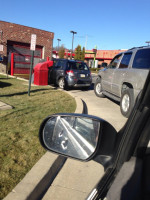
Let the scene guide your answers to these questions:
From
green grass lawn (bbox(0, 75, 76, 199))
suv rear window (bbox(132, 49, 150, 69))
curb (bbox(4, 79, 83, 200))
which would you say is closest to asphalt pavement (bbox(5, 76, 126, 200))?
curb (bbox(4, 79, 83, 200))

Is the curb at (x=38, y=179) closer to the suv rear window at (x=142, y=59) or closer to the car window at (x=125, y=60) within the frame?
the suv rear window at (x=142, y=59)

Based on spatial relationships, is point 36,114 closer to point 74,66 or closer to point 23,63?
point 74,66

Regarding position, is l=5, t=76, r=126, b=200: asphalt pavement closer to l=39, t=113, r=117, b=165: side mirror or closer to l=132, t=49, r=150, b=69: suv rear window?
l=39, t=113, r=117, b=165: side mirror

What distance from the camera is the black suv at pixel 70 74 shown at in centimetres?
994

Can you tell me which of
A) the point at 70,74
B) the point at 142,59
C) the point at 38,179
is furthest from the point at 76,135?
the point at 70,74

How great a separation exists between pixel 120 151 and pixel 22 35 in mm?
18734

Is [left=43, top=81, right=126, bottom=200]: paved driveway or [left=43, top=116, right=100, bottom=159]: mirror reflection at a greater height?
[left=43, top=116, right=100, bottom=159]: mirror reflection

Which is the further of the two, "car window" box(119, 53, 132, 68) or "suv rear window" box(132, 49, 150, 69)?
"car window" box(119, 53, 132, 68)

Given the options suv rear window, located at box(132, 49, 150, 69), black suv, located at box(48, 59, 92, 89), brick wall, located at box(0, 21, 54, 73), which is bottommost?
black suv, located at box(48, 59, 92, 89)

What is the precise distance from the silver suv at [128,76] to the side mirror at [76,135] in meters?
3.76

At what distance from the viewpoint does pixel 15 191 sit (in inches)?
85.6

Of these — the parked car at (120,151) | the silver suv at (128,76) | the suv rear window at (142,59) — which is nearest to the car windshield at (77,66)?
the silver suv at (128,76)

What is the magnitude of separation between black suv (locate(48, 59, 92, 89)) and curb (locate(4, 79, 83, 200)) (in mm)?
7098

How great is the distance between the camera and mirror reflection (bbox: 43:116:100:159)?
4.63ft
